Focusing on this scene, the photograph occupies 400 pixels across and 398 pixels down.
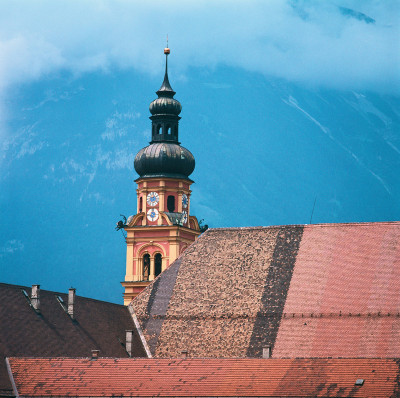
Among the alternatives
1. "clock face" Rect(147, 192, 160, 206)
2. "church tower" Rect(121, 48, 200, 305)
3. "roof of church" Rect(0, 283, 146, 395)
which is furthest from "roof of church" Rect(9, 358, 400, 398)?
"clock face" Rect(147, 192, 160, 206)

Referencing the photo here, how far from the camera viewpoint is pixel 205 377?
54.7 m

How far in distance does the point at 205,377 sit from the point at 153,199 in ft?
145

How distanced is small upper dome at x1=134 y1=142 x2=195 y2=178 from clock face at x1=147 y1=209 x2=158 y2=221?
2.58 m

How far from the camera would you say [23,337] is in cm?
5812

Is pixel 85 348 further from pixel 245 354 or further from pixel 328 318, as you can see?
pixel 328 318

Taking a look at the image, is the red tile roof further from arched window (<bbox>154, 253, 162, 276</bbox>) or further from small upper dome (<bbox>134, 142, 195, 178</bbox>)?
small upper dome (<bbox>134, 142, 195, 178</bbox>)

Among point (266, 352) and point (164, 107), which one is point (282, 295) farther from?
point (164, 107)

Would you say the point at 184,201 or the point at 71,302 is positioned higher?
the point at 184,201

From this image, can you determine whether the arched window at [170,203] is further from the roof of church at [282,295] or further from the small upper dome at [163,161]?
the roof of church at [282,295]

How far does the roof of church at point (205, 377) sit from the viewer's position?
2067 inches

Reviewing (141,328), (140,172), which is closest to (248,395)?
Answer: (141,328)

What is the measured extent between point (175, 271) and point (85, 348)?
8538mm

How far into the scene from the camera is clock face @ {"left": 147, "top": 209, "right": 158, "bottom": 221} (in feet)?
322

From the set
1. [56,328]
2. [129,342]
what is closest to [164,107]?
[129,342]
